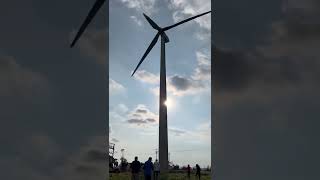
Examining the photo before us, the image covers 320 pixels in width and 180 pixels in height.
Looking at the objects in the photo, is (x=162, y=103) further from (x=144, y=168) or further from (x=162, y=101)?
(x=144, y=168)

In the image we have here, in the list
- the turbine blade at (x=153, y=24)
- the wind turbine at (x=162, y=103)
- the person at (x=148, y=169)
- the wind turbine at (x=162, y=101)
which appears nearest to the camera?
the person at (x=148, y=169)

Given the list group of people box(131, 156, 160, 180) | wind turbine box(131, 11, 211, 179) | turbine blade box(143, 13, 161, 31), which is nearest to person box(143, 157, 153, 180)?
group of people box(131, 156, 160, 180)

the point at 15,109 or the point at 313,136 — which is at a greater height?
the point at 15,109

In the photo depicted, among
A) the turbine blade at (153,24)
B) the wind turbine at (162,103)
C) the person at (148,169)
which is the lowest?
the person at (148,169)

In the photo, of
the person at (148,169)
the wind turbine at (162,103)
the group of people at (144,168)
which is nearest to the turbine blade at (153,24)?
the wind turbine at (162,103)

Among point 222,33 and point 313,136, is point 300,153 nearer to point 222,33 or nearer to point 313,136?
point 313,136

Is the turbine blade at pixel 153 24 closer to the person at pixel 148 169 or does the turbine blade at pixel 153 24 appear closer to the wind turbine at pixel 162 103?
the wind turbine at pixel 162 103

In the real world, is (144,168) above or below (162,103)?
below

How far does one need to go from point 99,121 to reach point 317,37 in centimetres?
2699

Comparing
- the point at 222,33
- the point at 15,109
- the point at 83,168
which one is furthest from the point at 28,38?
the point at 222,33

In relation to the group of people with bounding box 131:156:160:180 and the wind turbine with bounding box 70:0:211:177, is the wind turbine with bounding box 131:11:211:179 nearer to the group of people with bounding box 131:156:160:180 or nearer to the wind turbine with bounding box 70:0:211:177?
the wind turbine with bounding box 70:0:211:177

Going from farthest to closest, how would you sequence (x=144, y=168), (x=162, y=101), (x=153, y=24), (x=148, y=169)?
1. (x=153, y=24)
2. (x=162, y=101)
3. (x=144, y=168)
4. (x=148, y=169)

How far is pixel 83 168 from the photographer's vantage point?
5522 centimetres

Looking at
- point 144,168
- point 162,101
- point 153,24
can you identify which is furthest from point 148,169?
point 153,24
